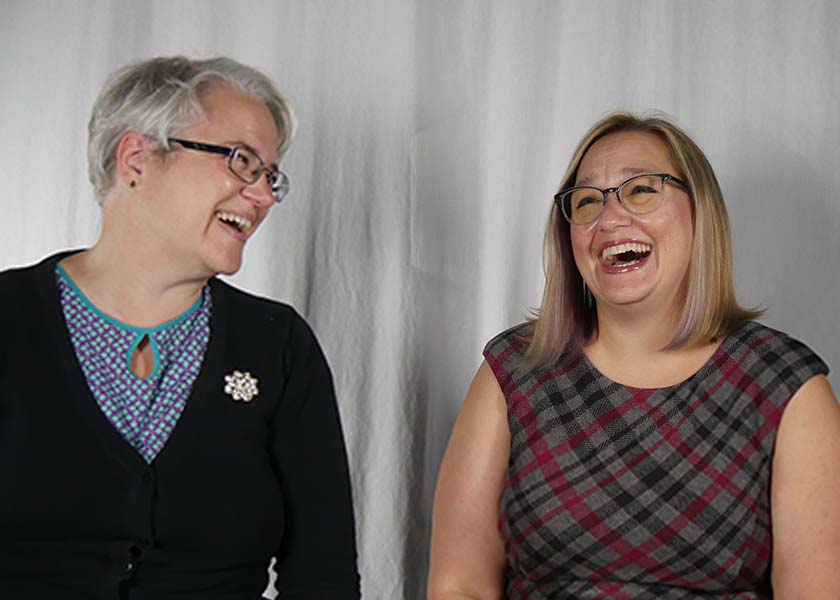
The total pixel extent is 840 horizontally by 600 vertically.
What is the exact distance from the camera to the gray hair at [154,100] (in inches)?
60.8

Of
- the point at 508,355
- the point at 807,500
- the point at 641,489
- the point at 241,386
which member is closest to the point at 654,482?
the point at 641,489

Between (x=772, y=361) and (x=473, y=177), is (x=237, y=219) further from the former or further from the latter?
(x=772, y=361)

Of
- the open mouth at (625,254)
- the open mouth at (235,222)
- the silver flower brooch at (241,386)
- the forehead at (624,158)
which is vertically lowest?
the silver flower brooch at (241,386)

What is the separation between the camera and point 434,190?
82.7 inches

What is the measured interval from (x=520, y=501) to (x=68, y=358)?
2.16ft

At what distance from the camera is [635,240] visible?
1.65 meters

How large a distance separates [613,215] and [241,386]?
59 cm

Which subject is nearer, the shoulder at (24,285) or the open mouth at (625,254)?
the shoulder at (24,285)

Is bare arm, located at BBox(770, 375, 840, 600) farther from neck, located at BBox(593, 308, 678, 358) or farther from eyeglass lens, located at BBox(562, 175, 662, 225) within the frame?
eyeglass lens, located at BBox(562, 175, 662, 225)

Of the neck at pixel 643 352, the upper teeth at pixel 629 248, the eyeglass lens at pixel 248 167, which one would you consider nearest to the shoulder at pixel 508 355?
the neck at pixel 643 352

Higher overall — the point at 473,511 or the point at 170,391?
the point at 170,391

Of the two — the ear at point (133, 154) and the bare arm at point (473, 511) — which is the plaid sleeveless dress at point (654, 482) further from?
the ear at point (133, 154)

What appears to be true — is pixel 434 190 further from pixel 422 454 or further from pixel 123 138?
pixel 123 138

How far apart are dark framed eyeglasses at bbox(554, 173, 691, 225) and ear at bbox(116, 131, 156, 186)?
24.7 inches
